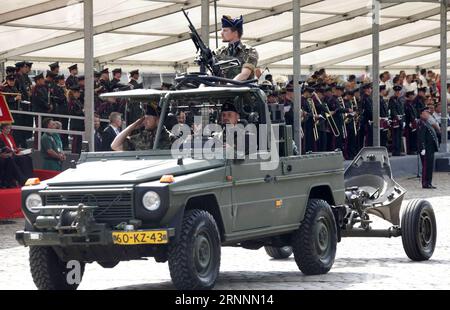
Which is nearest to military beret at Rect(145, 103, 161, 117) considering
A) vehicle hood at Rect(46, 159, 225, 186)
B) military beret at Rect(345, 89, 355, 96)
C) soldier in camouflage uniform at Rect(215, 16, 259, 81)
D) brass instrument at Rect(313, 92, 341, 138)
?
vehicle hood at Rect(46, 159, 225, 186)

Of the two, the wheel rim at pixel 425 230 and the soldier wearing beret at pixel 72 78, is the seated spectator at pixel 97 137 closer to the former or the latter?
the soldier wearing beret at pixel 72 78

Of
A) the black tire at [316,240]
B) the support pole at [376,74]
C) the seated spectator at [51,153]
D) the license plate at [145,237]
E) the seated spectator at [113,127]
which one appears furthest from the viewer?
the support pole at [376,74]

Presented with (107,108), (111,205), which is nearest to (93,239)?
(111,205)

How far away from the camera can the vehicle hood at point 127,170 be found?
11195 millimetres

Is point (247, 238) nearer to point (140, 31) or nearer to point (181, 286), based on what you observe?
point (181, 286)

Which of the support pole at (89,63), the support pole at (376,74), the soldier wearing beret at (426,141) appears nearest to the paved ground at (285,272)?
the support pole at (89,63)

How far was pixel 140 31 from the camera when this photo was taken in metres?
28.0

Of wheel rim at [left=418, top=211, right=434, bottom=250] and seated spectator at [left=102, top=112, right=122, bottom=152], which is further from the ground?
seated spectator at [left=102, top=112, right=122, bottom=152]

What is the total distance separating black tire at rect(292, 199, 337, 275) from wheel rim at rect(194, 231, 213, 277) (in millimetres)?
1769

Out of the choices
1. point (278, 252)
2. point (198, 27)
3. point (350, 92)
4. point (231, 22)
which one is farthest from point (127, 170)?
point (350, 92)

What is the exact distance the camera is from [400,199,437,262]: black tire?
14094 millimetres

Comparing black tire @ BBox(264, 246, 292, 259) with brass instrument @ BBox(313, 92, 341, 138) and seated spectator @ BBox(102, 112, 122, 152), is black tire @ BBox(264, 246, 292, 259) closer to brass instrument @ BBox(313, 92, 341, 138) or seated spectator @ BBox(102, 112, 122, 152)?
seated spectator @ BBox(102, 112, 122, 152)

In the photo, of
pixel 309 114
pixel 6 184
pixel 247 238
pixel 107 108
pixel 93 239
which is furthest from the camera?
pixel 309 114
